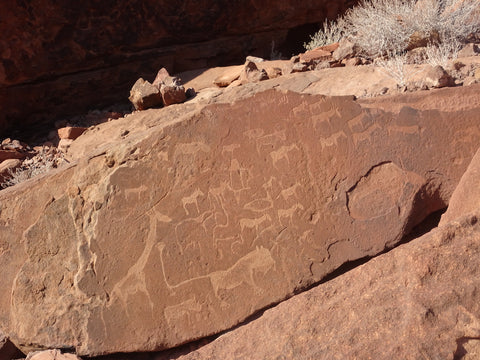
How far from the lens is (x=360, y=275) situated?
221 centimetres

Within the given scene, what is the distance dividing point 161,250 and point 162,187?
307 millimetres

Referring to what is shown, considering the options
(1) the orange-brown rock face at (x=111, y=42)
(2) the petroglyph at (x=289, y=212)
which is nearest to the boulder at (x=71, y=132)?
(1) the orange-brown rock face at (x=111, y=42)

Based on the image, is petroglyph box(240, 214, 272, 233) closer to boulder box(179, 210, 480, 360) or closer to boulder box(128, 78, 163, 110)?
boulder box(179, 210, 480, 360)

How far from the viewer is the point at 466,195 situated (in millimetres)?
2311

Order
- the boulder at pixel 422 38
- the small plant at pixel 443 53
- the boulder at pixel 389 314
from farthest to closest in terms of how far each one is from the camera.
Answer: the boulder at pixel 422 38 → the small plant at pixel 443 53 → the boulder at pixel 389 314

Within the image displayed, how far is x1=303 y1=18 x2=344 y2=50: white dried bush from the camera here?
573 centimetres

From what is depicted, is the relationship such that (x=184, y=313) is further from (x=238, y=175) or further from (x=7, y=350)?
(x=7, y=350)

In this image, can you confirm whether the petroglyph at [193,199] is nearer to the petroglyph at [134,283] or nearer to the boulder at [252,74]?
the petroglyph at [134,283]

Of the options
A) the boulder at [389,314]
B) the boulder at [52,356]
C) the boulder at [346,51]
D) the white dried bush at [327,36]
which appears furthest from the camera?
the white dried bush at [327,36]

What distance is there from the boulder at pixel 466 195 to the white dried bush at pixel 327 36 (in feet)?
11.9

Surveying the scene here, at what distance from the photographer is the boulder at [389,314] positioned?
1.81 m

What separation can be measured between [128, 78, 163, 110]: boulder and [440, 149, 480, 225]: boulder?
311 cm

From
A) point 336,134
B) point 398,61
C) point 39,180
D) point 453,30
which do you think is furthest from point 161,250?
point 453,30

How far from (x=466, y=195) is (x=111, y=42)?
4.23 metres
